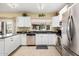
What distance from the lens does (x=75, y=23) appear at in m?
1.48

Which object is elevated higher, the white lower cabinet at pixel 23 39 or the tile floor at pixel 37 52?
the white lower cabinet at pixel 23 39

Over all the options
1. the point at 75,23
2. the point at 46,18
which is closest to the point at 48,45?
the point at 46,18

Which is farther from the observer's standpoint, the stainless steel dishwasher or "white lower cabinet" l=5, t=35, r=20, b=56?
the stainless steel dishwasher

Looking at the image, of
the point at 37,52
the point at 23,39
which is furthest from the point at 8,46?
the point at 23,39

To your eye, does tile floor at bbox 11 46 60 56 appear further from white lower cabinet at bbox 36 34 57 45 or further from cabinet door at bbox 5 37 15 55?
white lower cabinet at bbox 36 34 57 45

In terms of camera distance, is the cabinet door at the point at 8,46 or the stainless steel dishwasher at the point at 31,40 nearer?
the cabinet door at the point at 8,46

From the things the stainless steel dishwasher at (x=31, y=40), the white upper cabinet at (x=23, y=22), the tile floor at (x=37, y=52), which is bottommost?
the tile floor at (x=37, y=52)

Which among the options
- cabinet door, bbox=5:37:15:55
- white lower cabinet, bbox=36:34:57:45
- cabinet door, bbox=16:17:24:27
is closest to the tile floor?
cabinet door, bbox=5:37:15:55

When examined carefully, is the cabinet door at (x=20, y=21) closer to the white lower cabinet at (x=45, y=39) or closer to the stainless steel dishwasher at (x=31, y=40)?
the stainless steel dishwasher at (x=31, y=40)

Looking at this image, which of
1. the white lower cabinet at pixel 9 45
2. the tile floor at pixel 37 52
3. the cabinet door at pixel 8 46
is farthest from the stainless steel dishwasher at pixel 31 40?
the cabinet door at pixel 8 46

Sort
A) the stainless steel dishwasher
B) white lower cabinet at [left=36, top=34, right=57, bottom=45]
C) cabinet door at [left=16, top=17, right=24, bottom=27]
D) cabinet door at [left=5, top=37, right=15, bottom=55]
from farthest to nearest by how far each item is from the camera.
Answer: cabinet door at [left=16, top=17, right=24, bottom=27], the stainless steel dishwasher, white lower cabinet at [left=36, top=34, right=57, bottom=45], cabinet door at [left=5, top=37, right=15, bottom=55]

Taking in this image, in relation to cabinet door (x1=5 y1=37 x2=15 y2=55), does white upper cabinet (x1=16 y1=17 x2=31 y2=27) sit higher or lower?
higher

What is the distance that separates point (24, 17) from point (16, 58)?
18.9 feet

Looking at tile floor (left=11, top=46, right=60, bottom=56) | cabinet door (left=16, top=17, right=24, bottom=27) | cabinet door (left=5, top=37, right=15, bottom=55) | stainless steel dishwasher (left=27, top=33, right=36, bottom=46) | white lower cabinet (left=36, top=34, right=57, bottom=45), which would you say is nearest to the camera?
cabinet door (left=5, top=37, right=15, bottom=55)
